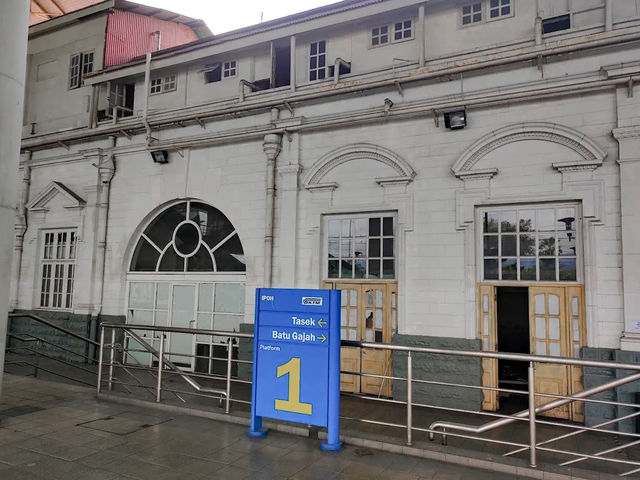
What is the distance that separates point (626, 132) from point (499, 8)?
9.71 feet

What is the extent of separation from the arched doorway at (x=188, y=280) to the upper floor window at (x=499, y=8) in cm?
627

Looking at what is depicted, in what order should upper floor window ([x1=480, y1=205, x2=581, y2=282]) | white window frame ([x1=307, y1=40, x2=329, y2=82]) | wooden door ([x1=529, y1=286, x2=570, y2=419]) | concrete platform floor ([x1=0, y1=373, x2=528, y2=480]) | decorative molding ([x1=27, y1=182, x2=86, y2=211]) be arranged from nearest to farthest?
1. concrete platform floor ([x1=0, y1=373, x2=528, y2=480])
2. wooden door ([x1=529, y1=286, x2=570, y2=419])
3. upper floor window ([x1=480, y1=205, x2=581, y2=282])
4. white window frame ([x1=307, y1=40, x2=329, y2=82])
5. decorative molding ([x1=27, y1=182, x2=86, y2=211])

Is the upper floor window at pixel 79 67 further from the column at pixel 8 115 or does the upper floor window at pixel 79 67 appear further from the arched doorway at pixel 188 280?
the column at pixel 8 115

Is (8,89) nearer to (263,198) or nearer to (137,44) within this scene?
(263,198)

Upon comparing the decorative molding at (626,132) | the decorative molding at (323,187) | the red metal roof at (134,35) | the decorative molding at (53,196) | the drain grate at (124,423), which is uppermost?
the red metal roof at (134,35)

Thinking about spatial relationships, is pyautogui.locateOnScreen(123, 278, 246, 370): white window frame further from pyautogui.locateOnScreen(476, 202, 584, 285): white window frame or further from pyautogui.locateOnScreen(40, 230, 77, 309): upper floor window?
pyautogui.locateOnScreen(476, 202, 584, 285): white window frame

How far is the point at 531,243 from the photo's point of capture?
24.4 ft

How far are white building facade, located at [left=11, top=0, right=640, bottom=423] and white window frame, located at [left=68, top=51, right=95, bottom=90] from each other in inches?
30.6

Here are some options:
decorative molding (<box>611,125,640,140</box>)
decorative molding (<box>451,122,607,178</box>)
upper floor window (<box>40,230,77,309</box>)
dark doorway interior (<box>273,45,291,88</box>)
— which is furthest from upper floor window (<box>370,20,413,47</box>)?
upper floor window (<box>40,230,77,309</box>)

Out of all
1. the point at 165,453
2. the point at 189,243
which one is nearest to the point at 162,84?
the point at 189,243

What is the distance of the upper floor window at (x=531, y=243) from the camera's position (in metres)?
7.20

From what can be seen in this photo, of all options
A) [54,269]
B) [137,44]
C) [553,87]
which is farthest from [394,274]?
[137,44]

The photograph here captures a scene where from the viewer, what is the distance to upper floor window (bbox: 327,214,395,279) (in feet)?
27.7

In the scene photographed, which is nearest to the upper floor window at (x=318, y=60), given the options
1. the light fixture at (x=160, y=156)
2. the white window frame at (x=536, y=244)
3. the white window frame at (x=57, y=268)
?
the light fixture at (x=160, y=156)
